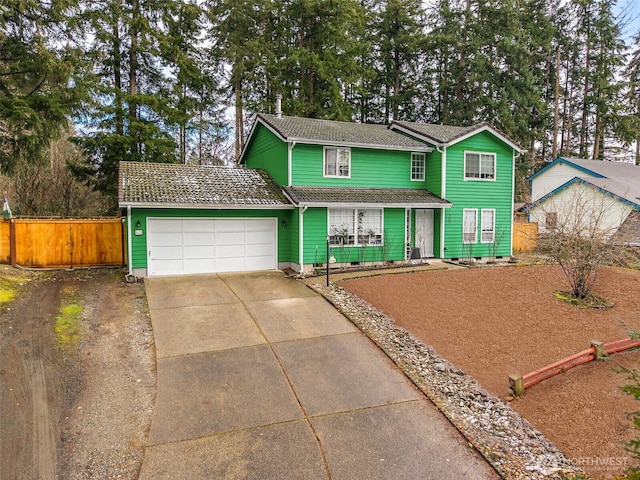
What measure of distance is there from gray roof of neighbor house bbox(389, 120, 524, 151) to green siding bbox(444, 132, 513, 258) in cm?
27

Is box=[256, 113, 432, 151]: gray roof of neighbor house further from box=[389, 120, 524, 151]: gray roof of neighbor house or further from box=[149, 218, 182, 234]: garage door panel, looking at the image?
box=[149, 218, 182, 234]: garage door panel

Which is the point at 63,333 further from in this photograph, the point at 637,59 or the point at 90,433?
the point at 637,59

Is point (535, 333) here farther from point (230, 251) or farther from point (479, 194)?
point (230, 251)

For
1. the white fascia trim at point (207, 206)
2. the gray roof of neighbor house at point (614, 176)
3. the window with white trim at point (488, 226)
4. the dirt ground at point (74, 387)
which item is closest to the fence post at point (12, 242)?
the dirt ground at point (74, 387)

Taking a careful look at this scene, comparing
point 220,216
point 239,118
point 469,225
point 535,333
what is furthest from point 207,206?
point 239,118

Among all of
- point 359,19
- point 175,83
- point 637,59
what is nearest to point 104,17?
point 175,83

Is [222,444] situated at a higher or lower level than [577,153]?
lower

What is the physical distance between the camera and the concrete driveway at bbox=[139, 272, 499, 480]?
4074 millimetres

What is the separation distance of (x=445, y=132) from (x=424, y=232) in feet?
15.1

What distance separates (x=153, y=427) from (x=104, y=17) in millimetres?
18816

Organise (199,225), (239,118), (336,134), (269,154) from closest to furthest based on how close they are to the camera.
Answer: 1. (199,225)
2. (336,134)
3. (269,154)
4. (239,118)

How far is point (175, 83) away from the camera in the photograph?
65.9 ft

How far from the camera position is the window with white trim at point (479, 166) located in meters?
15.6

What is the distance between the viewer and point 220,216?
12.7 m
